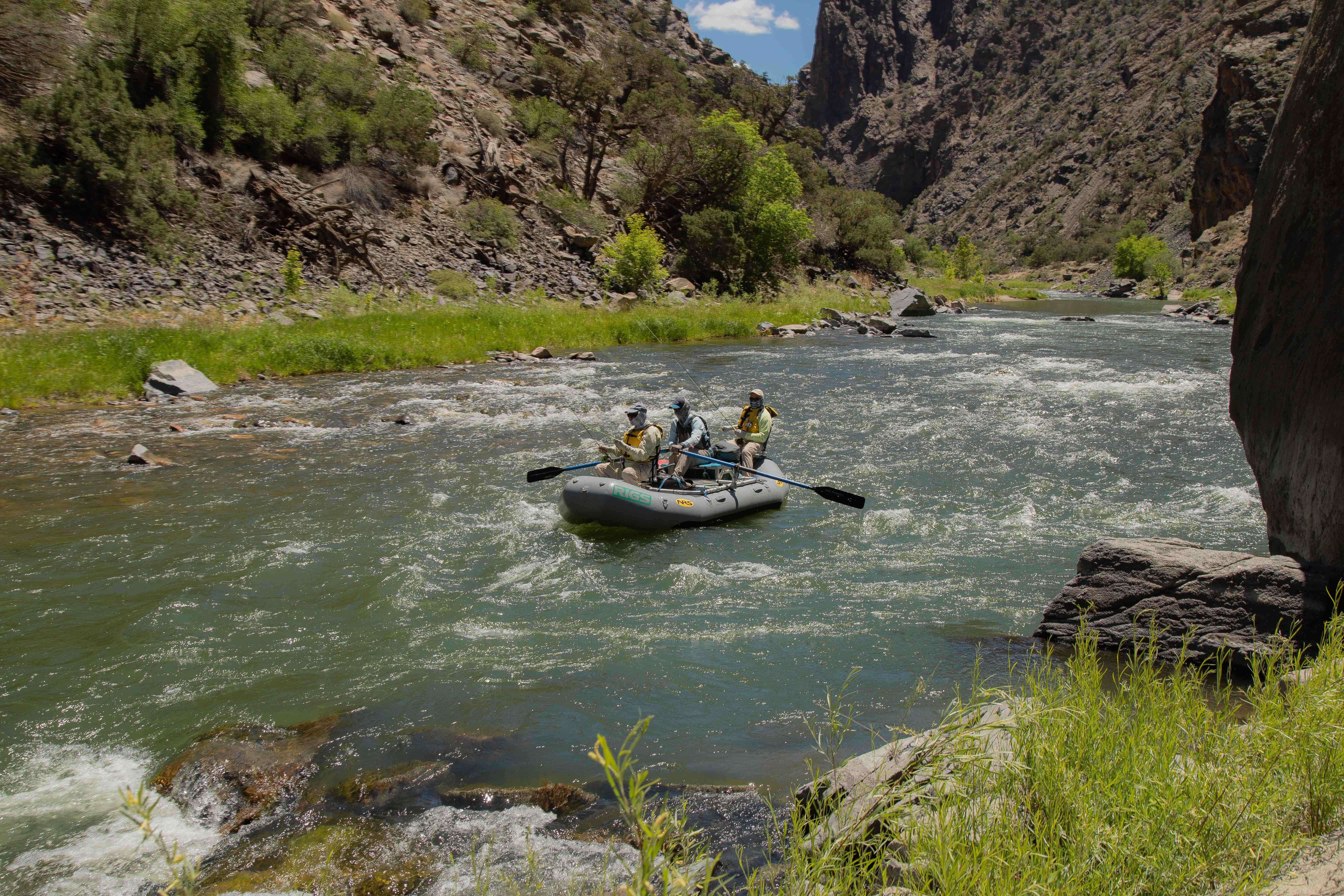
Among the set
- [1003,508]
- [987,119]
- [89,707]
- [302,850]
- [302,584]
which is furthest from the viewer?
[987,119]

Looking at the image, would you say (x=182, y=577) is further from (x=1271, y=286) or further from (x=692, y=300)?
(x=692, y=300)

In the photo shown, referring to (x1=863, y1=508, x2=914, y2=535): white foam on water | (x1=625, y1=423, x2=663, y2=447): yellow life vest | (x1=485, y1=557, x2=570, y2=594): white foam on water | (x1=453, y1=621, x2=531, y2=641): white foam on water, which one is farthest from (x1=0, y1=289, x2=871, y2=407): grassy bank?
(x1=863, y1=508, x2=914, y2=535): white foam on water

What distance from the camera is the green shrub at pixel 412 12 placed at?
3781 cm

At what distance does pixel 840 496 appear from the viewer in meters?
9.11

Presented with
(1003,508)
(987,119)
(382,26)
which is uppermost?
(987,119)

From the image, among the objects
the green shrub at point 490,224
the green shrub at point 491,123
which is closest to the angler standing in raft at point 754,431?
the green shrub at point 490,224

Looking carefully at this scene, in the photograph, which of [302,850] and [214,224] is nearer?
[302,850]

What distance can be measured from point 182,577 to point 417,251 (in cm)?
2043

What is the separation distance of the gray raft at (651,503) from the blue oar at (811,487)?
207mm

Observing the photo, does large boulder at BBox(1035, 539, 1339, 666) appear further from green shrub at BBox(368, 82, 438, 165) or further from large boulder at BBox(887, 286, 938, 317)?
large boulder at BBox(887, 286, 938, 317)

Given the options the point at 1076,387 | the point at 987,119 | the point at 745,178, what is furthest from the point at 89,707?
the point at 987,119

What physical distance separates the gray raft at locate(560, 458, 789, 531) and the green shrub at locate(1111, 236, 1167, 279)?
61.0 m

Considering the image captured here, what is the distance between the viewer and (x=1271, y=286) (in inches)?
225

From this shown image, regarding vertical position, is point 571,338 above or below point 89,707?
above
